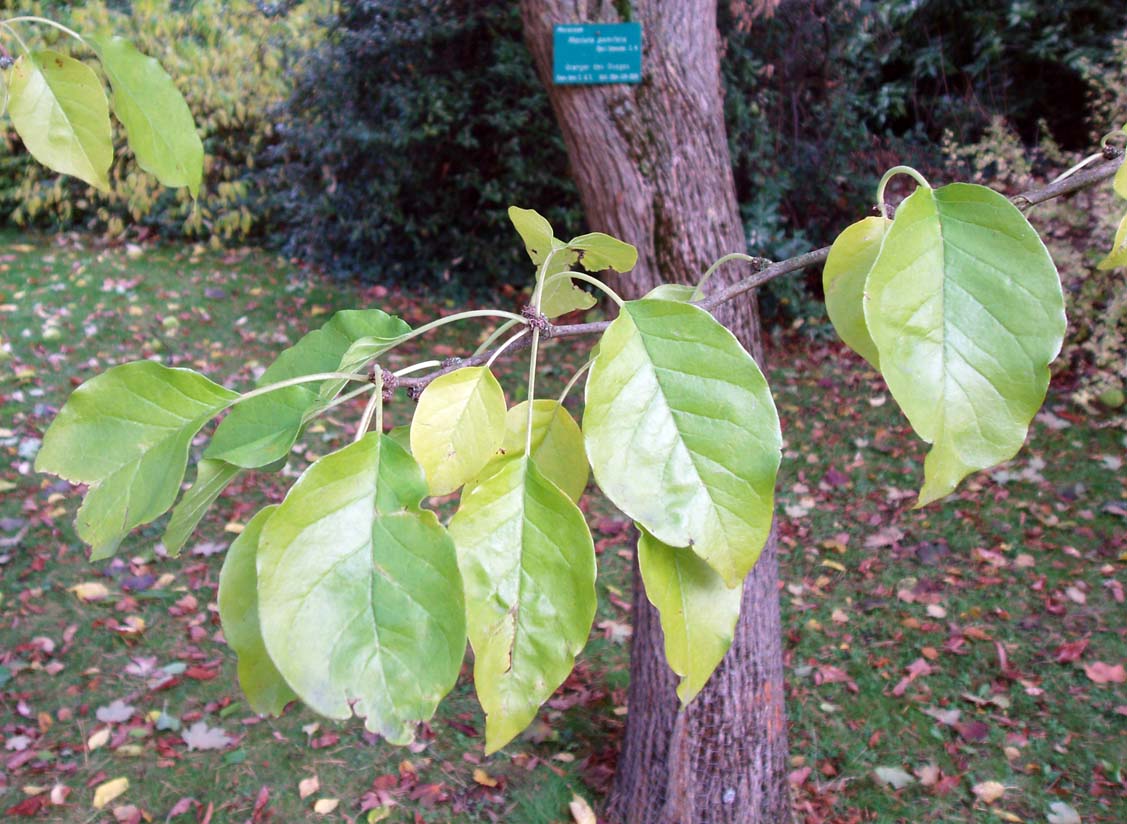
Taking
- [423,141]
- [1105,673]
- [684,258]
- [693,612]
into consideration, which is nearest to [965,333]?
[693,612]

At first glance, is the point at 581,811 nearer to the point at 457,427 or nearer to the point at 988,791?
the point at 988,791

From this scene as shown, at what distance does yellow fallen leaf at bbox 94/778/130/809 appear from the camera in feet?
8.67

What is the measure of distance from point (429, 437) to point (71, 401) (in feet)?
0.79

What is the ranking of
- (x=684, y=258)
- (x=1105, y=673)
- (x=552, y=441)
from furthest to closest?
(x=1105, y=673) < (x=684, y=258) < (x=552, y=441)

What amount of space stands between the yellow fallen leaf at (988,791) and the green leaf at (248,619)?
9.12 ft

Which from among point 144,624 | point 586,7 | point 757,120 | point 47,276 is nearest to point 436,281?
point 757,120

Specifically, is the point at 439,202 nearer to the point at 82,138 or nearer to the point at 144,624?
the point at 144,624

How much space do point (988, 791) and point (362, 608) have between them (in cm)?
288

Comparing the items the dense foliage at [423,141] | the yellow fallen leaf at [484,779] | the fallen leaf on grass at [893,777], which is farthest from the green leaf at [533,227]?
the dense foliage at [423,141]

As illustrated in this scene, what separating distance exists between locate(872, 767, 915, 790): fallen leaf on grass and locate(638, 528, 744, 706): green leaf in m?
2.58

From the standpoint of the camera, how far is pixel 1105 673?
126 inches

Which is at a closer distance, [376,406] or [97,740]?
[376,406]

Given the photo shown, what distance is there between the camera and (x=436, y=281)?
6.68 metres

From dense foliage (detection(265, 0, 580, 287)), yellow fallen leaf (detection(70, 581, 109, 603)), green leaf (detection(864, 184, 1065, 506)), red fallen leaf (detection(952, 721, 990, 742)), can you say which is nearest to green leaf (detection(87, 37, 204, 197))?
green leaf (detection(864, 184, 1065, 506))
